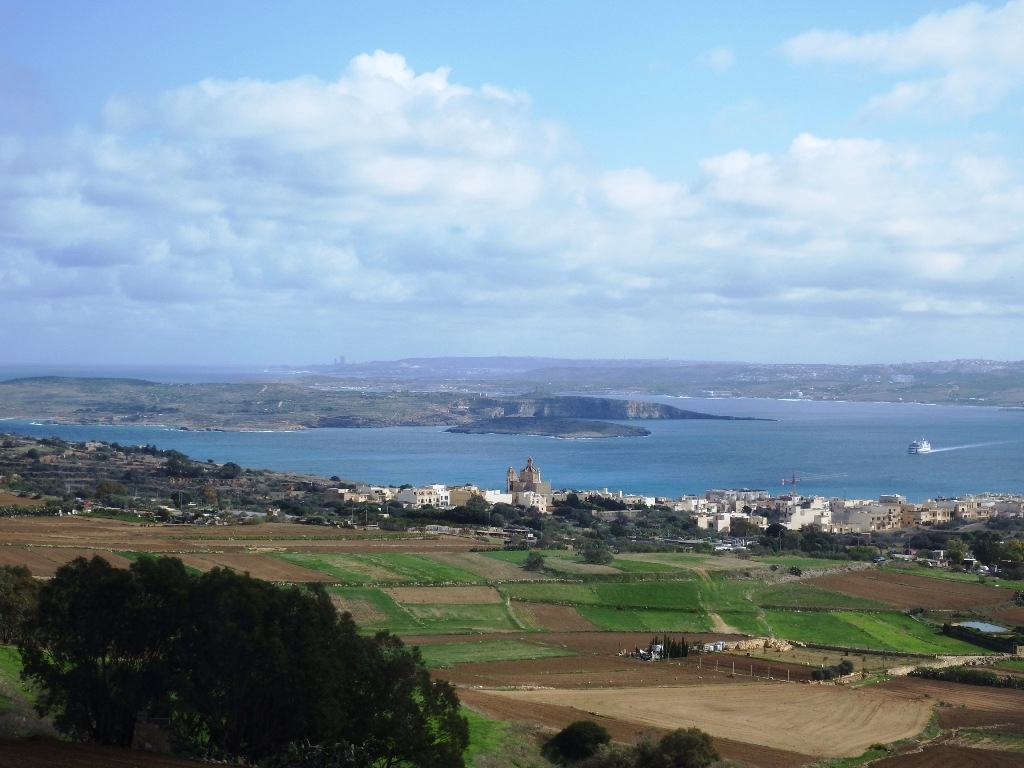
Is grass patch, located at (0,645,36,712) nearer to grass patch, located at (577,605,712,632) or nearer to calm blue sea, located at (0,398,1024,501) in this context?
grass patch, located at (577,605,712,632)

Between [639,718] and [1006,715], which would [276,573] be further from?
[1006,715]

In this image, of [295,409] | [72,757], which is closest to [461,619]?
[72,757]

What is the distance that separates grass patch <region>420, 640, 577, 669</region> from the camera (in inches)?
961

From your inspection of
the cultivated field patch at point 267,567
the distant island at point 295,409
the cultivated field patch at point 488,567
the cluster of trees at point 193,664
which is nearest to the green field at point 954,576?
the cultivated field patch at point 488,567

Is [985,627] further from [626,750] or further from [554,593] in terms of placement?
[626,750]

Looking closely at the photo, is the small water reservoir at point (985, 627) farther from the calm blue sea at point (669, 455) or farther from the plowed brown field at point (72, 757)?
the calm blue sea at point (669, 455)

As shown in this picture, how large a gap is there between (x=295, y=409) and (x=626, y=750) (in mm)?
140711

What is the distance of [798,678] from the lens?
2434 centimetres

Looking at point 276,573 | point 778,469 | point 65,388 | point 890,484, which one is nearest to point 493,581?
point 276,573

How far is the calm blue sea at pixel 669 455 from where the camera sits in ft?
274

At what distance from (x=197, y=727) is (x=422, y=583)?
19.7m

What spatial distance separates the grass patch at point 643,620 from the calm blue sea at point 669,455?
44.2 metres

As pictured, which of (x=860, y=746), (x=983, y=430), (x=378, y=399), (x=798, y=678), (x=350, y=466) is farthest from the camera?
(x=378, y=399)

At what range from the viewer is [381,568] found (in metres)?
34.4
